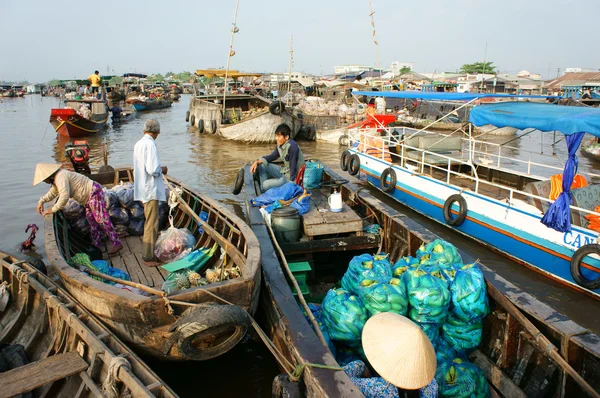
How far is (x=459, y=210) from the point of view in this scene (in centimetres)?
795

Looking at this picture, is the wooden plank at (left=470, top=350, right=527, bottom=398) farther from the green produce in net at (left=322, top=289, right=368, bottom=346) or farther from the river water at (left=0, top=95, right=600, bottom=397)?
the river water at (left=0, top=95, right=600, bottom=397)

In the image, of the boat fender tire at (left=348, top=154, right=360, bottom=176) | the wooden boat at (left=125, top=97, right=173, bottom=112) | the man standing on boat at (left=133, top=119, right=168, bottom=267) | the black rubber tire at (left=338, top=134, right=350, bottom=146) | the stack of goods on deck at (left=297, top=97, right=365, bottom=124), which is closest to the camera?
the man standing on boat at (left=133, top=119, right=168, bottom=267)

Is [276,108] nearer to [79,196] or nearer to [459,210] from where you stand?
[459,210]

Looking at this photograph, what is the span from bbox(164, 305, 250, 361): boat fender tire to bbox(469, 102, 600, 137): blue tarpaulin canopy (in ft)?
16.4

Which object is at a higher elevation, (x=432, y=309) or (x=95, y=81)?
(x=95, y=81)

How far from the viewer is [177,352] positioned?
3340 millimetres

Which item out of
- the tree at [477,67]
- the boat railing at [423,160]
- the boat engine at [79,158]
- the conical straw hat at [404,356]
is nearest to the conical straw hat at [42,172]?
the conical straw hat at [404,356]

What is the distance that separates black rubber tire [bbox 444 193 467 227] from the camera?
781 cm

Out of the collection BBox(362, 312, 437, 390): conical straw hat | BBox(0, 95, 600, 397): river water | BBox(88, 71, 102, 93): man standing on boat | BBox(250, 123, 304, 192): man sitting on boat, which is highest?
BBox(88, 71, 102, 93): man standing on boat

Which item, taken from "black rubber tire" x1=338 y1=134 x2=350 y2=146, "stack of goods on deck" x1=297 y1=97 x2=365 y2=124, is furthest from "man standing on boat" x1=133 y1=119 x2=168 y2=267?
"stack of goods on deck" x1=297 y1=97 x2=365 y2=124

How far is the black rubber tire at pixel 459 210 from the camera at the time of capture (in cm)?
781

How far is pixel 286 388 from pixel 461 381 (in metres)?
1.48

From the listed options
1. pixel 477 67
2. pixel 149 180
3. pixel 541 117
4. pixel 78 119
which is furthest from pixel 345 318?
pixel 477 67

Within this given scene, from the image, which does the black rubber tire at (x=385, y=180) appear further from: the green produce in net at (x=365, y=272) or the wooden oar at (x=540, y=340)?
the wooden oar at (x=540, y=340)
